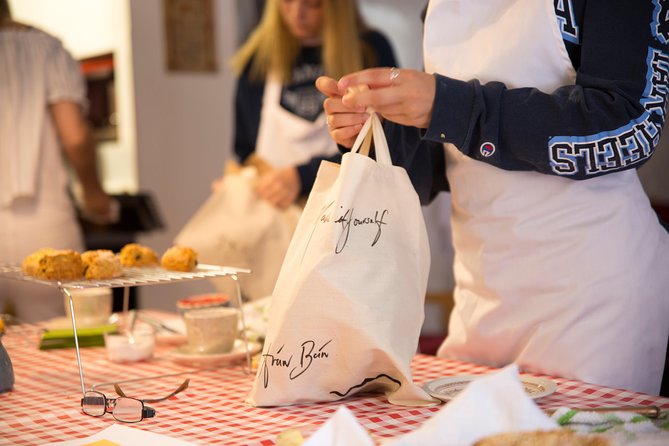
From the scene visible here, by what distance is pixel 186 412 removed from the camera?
1.10 meters

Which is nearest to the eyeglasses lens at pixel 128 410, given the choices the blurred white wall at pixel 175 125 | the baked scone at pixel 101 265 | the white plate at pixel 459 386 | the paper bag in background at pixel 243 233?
the baked scone at pixel 101 265

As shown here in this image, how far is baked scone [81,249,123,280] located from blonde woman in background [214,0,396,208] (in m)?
1.07

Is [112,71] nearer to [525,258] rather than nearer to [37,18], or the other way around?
[37,18]

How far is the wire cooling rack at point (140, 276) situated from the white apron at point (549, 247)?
41 centimetres

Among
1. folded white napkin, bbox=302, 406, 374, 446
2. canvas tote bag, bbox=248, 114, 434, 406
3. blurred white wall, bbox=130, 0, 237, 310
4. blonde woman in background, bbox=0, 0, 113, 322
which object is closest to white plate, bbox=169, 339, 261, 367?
canvas tote bag, bbox=248, 114, 434, 406

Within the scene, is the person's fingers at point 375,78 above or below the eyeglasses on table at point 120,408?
above

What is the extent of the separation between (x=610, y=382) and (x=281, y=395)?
531 millimetres

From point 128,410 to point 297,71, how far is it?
65.0 inches

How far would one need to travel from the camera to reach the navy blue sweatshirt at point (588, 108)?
1190mm

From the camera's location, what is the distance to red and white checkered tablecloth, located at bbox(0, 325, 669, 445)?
1013mm

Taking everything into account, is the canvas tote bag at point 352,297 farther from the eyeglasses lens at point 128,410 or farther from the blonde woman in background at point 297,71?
the blonde woman in background at point 297,71

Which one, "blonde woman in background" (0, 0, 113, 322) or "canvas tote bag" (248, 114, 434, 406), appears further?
"blonde woman in background" (0, 0, 113, 322)

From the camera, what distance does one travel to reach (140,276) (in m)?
1.33

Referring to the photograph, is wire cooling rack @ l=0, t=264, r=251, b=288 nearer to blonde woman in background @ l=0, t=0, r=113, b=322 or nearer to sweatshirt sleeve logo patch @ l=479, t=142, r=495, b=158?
sweatshirt sleeve logo patch @ l=479, t=142, r=495, b=158
